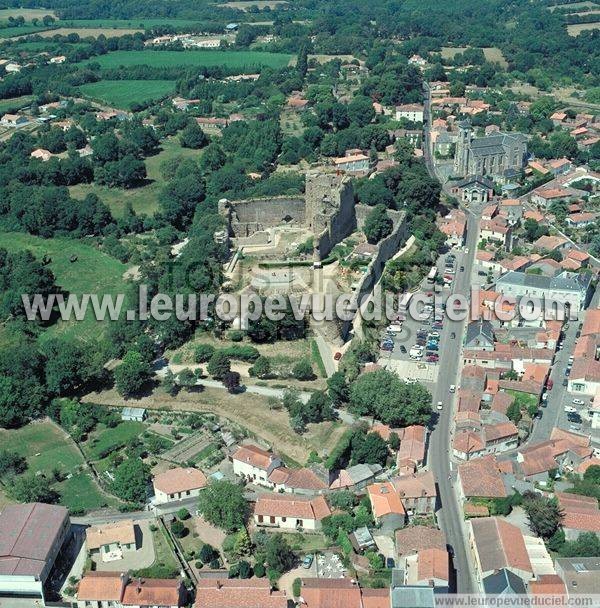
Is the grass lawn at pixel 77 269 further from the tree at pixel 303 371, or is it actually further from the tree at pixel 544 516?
the tree at pixel 544 516

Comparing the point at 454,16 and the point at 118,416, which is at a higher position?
the point at 454,16

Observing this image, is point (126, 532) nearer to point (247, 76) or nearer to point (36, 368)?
point (36, 368)

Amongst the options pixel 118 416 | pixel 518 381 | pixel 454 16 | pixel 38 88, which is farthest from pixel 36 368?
pixel 454 16

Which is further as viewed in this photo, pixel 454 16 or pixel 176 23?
pixel 176 23

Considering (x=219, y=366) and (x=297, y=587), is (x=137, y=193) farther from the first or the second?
(x=297, y=587)

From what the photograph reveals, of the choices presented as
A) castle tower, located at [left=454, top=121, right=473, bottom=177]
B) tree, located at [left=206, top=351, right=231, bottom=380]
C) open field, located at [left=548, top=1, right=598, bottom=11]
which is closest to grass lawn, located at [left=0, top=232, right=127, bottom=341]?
tree, located at [left=206, top=351, right=231, bottom=380]

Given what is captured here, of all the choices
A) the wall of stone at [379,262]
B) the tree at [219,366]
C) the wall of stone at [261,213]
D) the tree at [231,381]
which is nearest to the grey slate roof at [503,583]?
the tree at [231,381]

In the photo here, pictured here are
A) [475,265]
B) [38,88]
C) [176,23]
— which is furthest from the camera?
[176,23]
